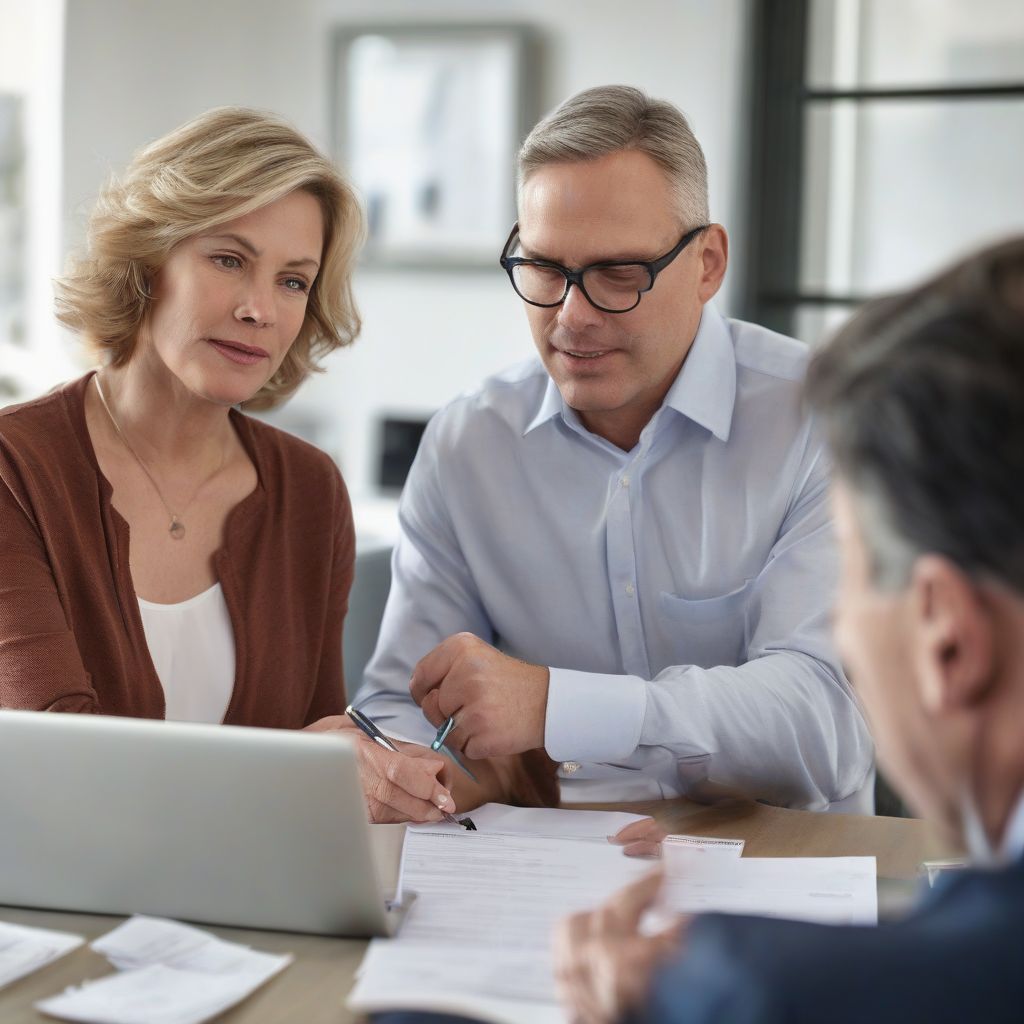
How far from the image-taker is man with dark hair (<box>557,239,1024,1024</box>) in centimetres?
61

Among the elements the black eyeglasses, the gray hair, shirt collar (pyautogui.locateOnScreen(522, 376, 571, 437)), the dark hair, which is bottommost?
shirt collar (pyautogui.locateOnScreen(522, 376, 571, 437))

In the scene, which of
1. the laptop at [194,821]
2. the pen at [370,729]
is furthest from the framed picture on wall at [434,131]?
the laptop at [194,821]

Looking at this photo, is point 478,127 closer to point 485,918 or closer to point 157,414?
point 157,414

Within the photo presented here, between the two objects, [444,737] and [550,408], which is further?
[550,408]

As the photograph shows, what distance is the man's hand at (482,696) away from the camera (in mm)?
1475

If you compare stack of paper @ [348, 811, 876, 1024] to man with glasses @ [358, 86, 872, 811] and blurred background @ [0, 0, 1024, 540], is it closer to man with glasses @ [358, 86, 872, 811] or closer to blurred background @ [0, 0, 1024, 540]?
man with glasses @ [358, 86, 872, 811]

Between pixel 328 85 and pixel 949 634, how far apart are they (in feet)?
13.8

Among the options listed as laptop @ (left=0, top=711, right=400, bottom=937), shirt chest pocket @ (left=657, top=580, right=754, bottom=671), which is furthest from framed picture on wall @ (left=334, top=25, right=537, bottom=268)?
laptop @ (left=0, top=711, right=400, bottom=937)

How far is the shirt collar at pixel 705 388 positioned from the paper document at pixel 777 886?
68 centimetres


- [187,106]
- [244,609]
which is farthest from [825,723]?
[187,106]

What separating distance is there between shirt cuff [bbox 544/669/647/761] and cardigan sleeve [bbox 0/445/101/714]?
543 mm

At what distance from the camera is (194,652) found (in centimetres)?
176

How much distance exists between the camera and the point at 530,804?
1.55 m

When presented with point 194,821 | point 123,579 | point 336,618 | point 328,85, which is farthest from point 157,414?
point 328,85
